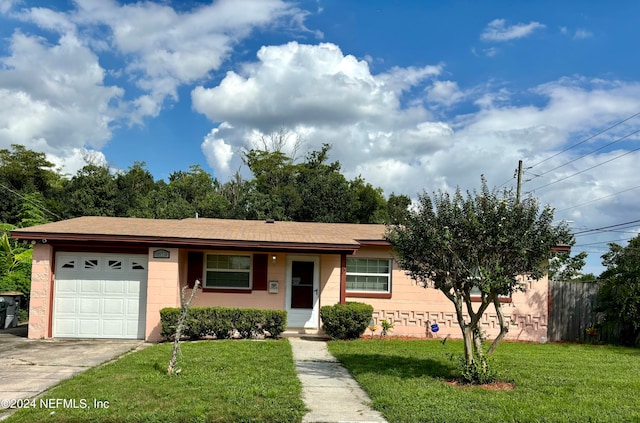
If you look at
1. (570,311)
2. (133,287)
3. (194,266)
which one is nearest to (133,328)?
(133,287)

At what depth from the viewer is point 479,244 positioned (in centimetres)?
802

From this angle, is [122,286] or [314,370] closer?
[314,370]

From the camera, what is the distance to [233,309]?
517 inches

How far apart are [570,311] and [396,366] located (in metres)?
8.77

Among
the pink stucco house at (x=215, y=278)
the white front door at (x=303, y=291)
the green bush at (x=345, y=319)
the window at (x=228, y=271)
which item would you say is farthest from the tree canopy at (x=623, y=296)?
the window at (x=228, y=271)

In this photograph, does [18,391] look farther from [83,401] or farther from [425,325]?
[425,325]

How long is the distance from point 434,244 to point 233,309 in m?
6.60

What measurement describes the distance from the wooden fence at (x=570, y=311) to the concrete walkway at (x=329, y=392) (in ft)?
26.7

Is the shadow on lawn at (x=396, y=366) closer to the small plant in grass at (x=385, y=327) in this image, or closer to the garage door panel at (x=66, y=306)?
the small plant in grass at (x=385, y=327)

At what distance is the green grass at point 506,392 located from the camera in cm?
660

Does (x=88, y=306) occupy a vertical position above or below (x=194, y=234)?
below

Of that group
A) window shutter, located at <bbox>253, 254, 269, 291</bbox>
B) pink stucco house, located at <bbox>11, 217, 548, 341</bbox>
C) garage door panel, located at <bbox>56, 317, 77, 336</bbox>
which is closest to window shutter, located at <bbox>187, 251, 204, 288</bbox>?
pink stucco house, located at <bbox>11, 217, 548, 341</bbox>

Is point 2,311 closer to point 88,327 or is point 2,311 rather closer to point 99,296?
point 88,327

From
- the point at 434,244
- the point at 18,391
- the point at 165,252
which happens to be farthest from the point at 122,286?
the point at 434,244
